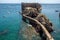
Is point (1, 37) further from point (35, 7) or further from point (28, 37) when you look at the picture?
point (35, 7)

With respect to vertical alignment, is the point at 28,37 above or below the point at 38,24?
below

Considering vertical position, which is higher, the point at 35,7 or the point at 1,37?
the point at 35,7

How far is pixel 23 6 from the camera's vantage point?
1802cm

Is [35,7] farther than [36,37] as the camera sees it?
Yes

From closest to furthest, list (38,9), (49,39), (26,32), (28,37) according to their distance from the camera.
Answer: (49,39) < (28,37) < (26,32) < (38,9)

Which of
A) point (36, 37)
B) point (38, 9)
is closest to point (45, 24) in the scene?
point (36, 37)

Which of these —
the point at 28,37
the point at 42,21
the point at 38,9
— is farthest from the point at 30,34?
the point at 38,9

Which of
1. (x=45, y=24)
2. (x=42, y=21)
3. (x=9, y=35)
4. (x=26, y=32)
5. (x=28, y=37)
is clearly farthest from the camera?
(x=9, y=35)

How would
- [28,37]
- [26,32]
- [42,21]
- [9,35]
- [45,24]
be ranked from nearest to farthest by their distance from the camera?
[45,24] → [42,21] → [28,37] → [26,32] → [9,35]

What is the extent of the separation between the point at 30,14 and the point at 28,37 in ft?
10.2

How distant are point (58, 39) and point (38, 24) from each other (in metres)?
3.50

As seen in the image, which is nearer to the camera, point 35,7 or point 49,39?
point 49,39

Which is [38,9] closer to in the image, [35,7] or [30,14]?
[35,7]

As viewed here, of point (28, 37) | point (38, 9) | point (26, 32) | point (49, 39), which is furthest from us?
point (38, 9)
